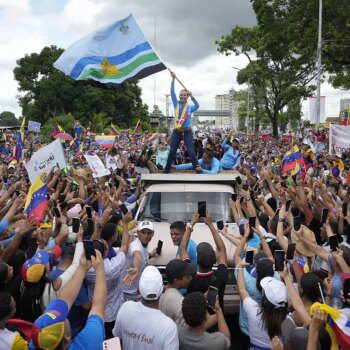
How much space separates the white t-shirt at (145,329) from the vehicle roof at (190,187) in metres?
3.78

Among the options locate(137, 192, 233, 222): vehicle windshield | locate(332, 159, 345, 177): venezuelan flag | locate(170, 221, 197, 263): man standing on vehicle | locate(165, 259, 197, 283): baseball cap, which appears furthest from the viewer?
locate(332, 159, 345, 177): venezuelan flag

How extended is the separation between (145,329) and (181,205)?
378cm

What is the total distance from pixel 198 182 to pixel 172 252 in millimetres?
2081

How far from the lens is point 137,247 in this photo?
188 inches

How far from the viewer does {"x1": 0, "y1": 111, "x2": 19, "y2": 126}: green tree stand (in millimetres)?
135375

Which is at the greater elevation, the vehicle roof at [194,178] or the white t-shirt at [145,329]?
the vehicle roof at [194,178]

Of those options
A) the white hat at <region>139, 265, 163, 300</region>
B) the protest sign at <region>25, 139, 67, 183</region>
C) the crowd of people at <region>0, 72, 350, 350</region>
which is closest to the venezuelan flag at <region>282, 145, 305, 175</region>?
the crowd of people at <region>0, 72, 350, 350</region>

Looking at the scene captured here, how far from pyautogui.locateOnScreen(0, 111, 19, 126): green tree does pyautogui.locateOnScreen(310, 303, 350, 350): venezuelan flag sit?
→ 457 ft

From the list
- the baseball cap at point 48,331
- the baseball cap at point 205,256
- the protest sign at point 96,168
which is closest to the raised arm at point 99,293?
the baseball cap at point 48,331

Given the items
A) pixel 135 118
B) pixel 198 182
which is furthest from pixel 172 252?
pixel 135 118

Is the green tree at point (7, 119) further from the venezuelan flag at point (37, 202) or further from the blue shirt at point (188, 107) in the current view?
the venezuelan flag at point (37, 202)

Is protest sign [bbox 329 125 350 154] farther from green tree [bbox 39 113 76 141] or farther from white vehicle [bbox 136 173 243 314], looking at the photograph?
green tree [bbox 39 113 76 141]

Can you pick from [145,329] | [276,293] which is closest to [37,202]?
[145,329]

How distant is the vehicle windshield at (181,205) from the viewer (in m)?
6.77
